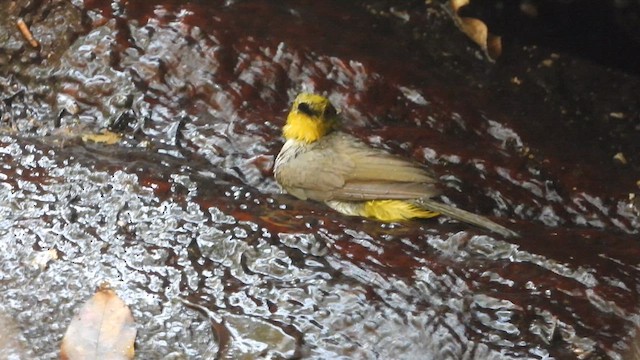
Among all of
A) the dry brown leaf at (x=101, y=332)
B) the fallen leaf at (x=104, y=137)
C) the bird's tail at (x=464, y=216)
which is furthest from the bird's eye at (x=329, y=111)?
the dry brown leaf at (x=101, y=332)

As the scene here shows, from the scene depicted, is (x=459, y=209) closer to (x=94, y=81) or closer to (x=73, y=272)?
(x=73, y=272)

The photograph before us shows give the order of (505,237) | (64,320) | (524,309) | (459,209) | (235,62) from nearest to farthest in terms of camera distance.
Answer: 1. (524,309)
2. (64,320)
3. (505,237)
4. (459,209)
5. (235,62)

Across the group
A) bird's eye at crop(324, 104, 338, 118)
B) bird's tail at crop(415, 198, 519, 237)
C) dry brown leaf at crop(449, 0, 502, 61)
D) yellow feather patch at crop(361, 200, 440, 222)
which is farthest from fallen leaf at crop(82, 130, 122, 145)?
dry brown leaf at crop(449, 0, 502, 61)

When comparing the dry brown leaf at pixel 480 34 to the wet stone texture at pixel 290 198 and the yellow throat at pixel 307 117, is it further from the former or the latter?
the yellow throat at pixel 307 117

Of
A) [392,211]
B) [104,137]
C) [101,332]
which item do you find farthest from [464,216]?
[104,137]

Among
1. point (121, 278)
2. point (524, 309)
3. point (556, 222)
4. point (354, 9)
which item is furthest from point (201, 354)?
point (354, 9)

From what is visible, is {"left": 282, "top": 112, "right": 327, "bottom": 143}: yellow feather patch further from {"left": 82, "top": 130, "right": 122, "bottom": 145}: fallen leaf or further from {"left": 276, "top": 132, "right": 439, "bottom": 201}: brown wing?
{"left": 82, "top": 130, "right": 122, "bottom": 145}: fallen leaf

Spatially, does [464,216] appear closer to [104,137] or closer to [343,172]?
[343,172]
